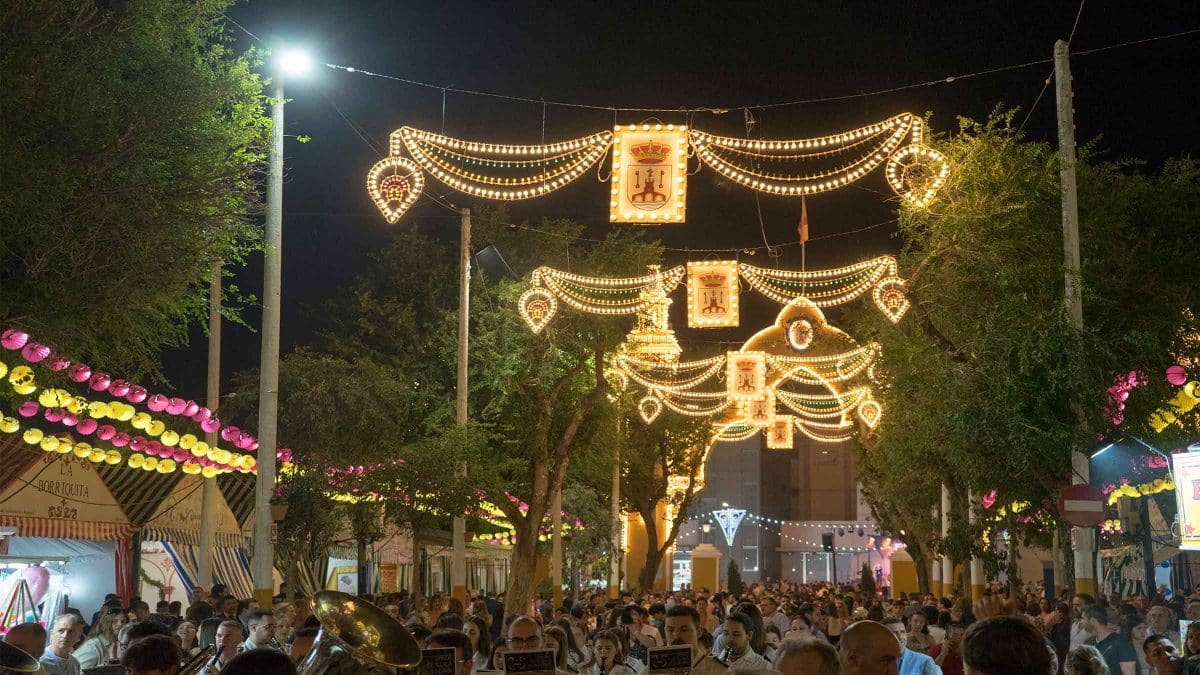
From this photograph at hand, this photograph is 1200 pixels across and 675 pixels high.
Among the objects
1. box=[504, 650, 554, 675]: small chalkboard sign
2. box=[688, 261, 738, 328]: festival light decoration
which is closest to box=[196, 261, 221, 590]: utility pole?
box=[688, 261, 738, 328]: festival light decoration

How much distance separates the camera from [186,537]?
90.3 ft

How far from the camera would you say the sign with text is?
12383 mm

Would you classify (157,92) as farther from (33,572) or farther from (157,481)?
(157,481)

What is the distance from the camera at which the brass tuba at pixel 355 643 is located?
595 cm

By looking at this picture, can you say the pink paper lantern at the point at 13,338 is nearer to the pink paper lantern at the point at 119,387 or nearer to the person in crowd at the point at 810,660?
the pink paper lantern at the point at 119,387

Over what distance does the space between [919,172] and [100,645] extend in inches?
573

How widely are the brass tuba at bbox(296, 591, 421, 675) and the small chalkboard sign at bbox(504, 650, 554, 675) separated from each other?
8.90 feet

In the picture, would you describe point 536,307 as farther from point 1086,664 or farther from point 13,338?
point 1086,664

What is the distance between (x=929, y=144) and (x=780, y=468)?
3108 inches

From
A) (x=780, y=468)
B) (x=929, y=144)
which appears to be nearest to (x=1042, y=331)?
(x=929, y=144)

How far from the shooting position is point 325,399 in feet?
92.4

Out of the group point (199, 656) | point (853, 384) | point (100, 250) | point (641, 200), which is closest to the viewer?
point (199, 656)

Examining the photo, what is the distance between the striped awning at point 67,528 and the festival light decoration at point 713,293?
41.0 feet

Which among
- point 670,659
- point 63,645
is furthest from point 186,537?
point 670,659
